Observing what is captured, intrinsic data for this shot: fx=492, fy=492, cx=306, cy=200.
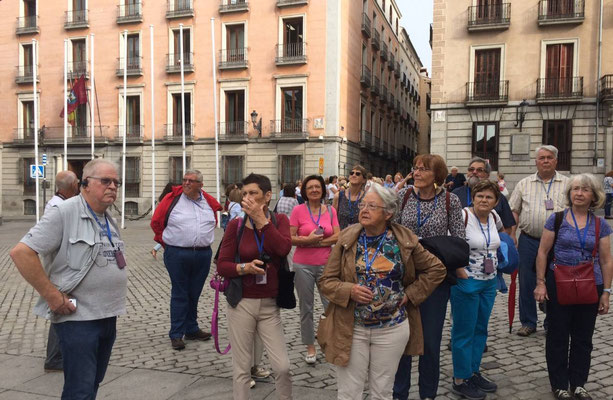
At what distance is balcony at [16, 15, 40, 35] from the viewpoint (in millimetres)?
30812

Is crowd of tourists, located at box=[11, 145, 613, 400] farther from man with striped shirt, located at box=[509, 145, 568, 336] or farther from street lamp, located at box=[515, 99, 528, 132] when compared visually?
street lamp, located at box=[515, 99, 528, 132]

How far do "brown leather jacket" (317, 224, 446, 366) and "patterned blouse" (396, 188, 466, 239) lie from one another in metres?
0.52

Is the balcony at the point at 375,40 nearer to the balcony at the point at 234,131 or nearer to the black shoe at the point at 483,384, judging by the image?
the balcony at the point at 234,131

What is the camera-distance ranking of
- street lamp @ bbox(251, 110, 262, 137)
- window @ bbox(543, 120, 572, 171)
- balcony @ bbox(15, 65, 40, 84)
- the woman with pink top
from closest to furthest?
the woman with pink top, window @ bbox(543, 120, 572, 171), street lamp @ bbox(251, 110, 262, 137), balcony @ bbox(15, 65, 40, 84)

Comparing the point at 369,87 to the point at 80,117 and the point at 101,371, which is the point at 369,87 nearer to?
the point at 80,117

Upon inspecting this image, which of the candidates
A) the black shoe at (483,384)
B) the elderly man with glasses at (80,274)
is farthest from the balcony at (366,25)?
the elderly man with glasses at (80,274)

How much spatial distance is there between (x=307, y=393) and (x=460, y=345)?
4.24ft

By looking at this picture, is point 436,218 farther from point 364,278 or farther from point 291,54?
point 291,54

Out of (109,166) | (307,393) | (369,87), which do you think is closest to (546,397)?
(307,393)

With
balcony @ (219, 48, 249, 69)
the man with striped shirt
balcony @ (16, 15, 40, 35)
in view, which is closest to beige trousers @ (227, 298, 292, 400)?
the man with striped shirt

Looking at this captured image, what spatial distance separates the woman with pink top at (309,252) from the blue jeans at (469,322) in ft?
4.12

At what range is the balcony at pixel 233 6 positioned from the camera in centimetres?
2694

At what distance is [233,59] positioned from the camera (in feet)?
90.3

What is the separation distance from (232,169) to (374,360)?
82.2 feet
